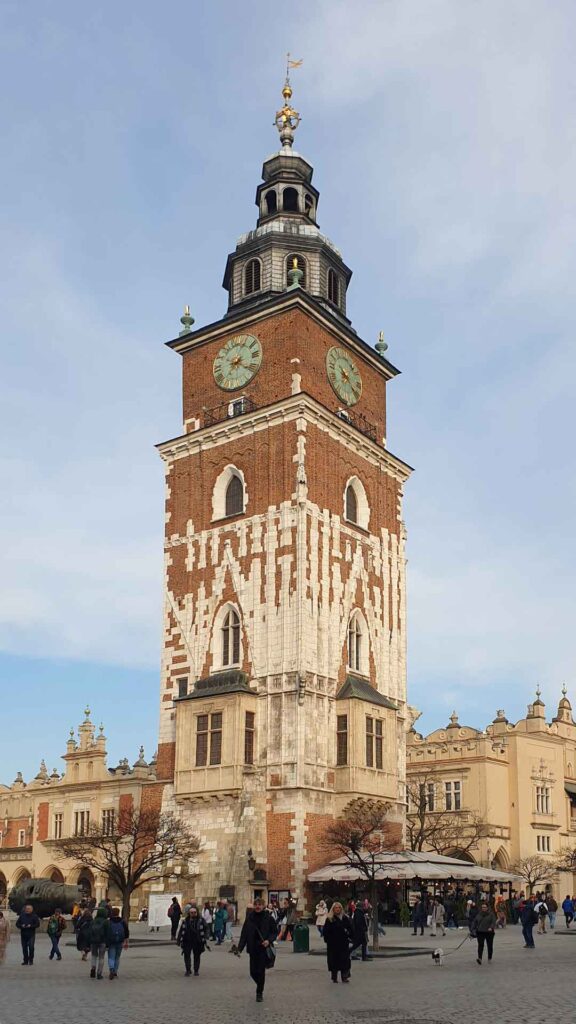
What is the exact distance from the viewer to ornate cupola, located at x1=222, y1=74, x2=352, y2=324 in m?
56.3

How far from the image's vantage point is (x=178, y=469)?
54969mm

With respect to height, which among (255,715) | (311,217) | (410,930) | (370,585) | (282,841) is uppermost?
(311,217)

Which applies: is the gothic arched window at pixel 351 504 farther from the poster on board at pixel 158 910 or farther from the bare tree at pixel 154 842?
the poster on board at pixel 158 910

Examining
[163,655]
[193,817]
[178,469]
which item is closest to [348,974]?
[193,817]

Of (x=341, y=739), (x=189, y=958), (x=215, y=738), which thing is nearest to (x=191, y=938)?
(x=189, y=958)

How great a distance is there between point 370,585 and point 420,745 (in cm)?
2235

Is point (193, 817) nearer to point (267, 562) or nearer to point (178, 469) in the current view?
point (267, 562)

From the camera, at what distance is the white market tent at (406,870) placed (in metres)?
39.0

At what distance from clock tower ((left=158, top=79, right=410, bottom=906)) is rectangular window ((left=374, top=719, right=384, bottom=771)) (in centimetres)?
10

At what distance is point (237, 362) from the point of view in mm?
54500

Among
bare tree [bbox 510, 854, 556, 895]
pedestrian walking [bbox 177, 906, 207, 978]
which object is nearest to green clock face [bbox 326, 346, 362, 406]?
bare tree [bbox 510, 854, 556, 895]

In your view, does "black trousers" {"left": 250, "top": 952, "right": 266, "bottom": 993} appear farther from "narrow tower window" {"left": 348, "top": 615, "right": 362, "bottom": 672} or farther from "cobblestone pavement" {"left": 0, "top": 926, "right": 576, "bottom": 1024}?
"narrow tower window" {"left": 348, "top": 615, "right": 362, "bottom": 672}

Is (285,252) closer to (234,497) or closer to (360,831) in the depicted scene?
(234,497)

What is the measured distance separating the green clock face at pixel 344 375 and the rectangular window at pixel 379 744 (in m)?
15.6
